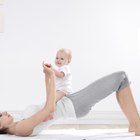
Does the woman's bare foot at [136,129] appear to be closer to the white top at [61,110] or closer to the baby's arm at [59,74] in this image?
the white top at [61,110]

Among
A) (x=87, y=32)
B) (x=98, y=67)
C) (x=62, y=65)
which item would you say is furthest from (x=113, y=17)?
(x=62, y=65)

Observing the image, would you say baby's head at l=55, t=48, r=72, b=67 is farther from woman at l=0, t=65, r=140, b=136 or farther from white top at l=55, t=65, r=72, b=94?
woman at l=0, t=65, r=140, b=136

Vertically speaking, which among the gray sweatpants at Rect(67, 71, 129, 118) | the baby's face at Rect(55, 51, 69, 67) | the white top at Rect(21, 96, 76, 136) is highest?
the baby's face at Rect(55, 51, 69, 67)

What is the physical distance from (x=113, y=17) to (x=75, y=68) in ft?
2.40

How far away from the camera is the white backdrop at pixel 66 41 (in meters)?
4.00

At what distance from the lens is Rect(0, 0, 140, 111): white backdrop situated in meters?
4.00

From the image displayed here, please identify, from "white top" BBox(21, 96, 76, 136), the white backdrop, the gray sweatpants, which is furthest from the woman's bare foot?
the white backdrop

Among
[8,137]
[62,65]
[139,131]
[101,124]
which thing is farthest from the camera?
[101,124]

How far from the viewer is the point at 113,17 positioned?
412 centimetres

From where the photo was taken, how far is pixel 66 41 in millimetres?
4047

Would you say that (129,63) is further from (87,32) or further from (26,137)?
(26,137)

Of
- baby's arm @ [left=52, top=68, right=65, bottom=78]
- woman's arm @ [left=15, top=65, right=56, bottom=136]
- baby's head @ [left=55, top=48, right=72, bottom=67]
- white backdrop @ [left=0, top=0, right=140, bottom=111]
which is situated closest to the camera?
woman's arm @ [left=15, top=65, right=56, bottom=136]

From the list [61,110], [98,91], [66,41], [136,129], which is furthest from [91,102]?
[66,41]

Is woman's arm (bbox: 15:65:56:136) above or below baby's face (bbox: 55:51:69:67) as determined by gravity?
below
